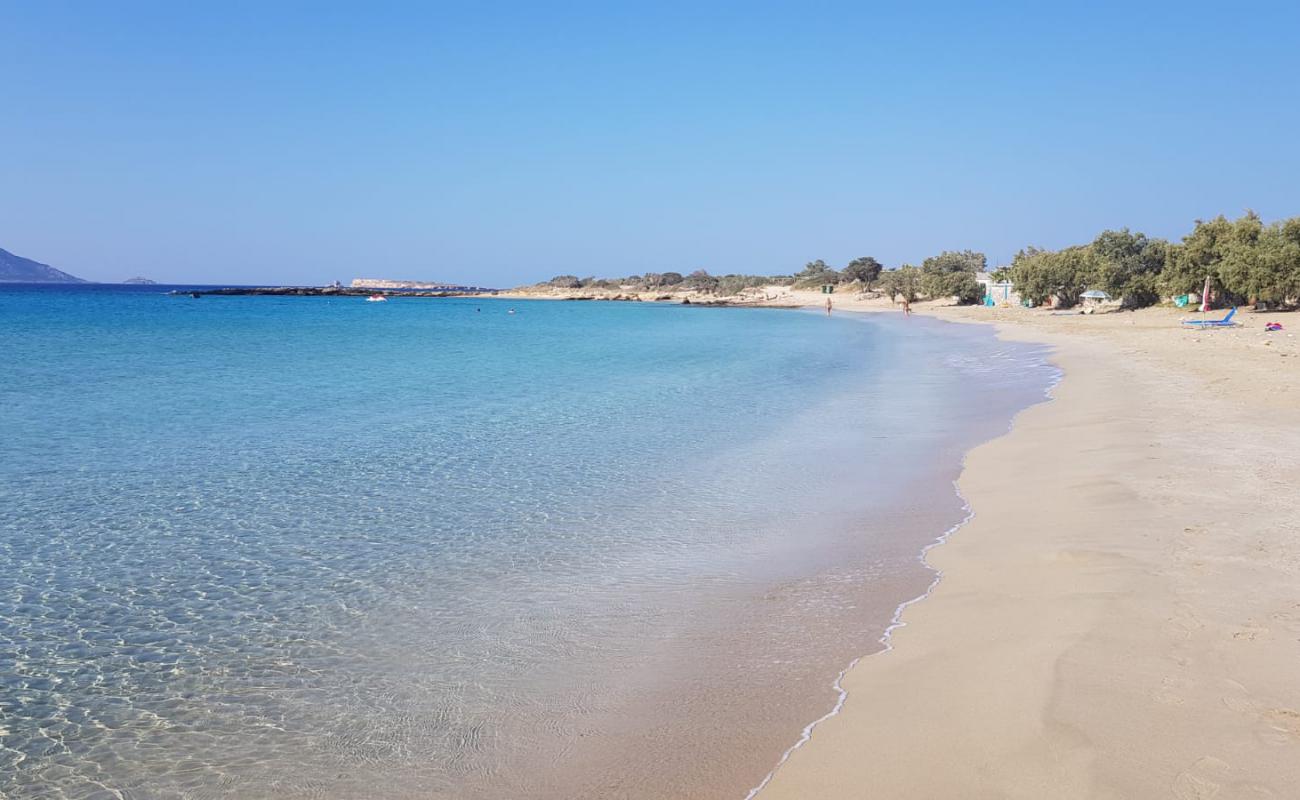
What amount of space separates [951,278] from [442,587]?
90.2 m

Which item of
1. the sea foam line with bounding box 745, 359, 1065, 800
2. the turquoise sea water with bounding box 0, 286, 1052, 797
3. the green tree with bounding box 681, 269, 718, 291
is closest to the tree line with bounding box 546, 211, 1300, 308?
the turquoise sea water with bounding box 0, 286, 1052, 797

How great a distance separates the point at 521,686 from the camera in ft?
17.9

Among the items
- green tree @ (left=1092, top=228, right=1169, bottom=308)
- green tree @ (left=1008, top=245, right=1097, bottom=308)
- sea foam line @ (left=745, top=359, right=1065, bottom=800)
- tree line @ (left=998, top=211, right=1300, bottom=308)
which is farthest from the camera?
green tree @ (left=1008, top=245, right=1097, bottom=308)

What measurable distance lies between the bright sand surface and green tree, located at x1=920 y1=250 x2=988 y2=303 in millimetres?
80767

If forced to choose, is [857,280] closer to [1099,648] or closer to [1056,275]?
[1056,275]

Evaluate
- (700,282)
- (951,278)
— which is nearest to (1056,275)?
(951,278)

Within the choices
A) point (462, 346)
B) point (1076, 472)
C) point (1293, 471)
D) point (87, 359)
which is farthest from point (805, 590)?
point (462, 346)

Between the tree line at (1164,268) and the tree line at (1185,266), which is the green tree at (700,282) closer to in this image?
the tree line at (1164,268)

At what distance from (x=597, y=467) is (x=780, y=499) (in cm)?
312

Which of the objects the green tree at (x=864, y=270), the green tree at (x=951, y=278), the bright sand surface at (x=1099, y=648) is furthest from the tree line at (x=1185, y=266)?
the green tree at (x=864, y=270)

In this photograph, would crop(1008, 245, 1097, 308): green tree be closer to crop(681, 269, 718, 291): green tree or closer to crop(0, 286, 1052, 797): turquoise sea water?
crop(0, 286, 1052, 797): turquoise sea water

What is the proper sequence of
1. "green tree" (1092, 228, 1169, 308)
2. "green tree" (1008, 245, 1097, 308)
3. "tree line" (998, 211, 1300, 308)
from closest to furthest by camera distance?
1. "tree line" (998, 211, 1300, 308)
2. "green tree" (1092, 228, 1169, 308)
3. "green tree" (1008, 245, 1097, 308)

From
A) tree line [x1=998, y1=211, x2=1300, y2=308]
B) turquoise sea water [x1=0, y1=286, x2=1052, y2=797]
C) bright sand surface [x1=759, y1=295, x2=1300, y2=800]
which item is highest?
tree line [x1=998, y1=211, x2=1300, y2=308]

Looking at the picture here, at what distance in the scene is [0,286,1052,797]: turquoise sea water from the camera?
468 centimetres
